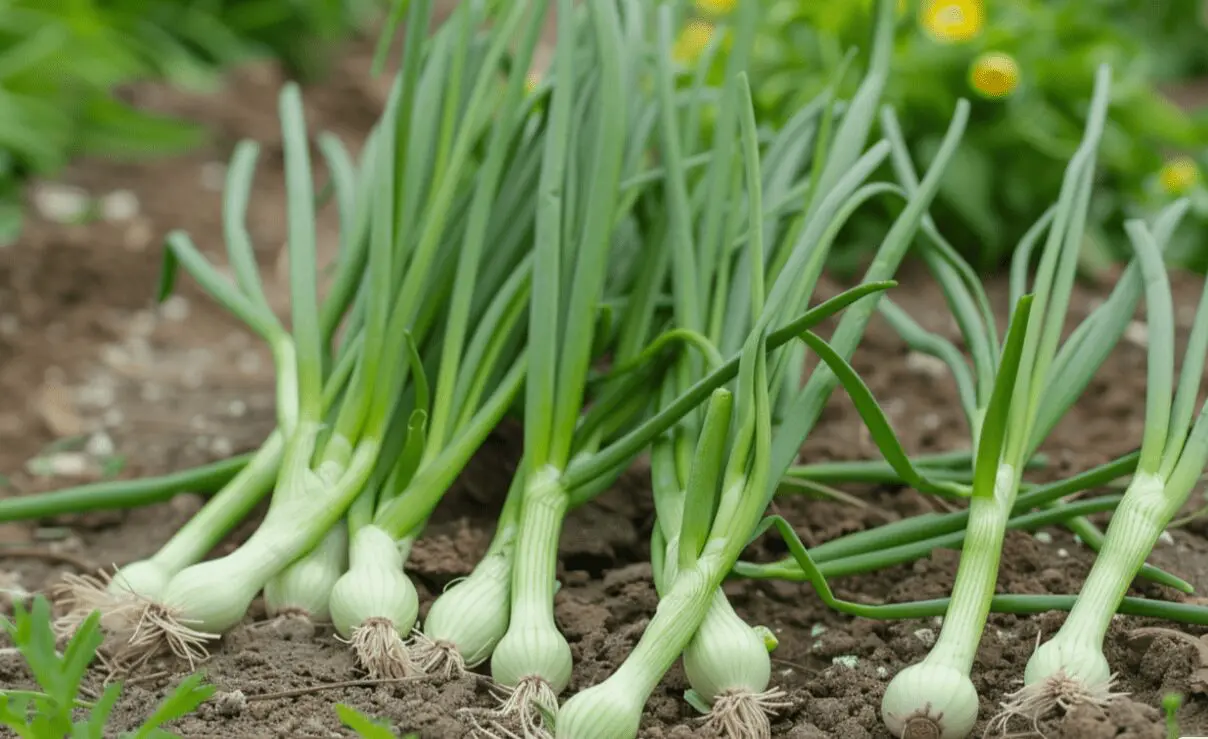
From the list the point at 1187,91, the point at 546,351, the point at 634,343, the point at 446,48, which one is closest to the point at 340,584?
the point at 546,351

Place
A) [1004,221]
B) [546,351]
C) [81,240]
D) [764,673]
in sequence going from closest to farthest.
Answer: [764,673] < [546,351] < [1004,221] < [81,240]

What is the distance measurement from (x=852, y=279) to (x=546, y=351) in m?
1.32

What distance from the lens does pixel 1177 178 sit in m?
2.60

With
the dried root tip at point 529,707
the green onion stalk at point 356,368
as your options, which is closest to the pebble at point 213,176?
the green onion stalk at point 356,368

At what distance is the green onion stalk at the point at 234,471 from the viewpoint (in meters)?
1.38

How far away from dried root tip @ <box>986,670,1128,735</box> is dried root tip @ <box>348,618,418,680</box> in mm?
554

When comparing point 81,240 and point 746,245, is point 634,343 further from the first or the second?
point 81,240

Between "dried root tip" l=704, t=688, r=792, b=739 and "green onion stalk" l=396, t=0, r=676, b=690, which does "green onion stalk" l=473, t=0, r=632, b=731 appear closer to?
"green onion stalk" l=396, t=0, r=676, b=690

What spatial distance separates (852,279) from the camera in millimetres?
2645

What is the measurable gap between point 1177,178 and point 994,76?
1.45 ft

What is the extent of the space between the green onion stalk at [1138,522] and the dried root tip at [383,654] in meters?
0.57

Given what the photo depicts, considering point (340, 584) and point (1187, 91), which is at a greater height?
point (1187, 91)

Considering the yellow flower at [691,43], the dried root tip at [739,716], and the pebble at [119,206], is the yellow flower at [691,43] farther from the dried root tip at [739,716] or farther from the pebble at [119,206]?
the dried root tip at [739,716]

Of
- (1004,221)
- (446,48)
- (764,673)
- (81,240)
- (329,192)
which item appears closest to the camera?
(764,673)
